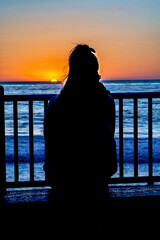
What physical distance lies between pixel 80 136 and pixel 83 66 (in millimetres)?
422

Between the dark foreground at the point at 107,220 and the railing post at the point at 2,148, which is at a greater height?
the railing post at the point at 2,148

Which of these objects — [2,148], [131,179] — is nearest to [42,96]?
[2,148]

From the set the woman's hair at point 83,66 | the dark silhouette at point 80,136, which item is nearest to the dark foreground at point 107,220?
the dark silhouette at point 80,136

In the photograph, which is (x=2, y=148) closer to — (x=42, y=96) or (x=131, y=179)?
(x=42, y=96)

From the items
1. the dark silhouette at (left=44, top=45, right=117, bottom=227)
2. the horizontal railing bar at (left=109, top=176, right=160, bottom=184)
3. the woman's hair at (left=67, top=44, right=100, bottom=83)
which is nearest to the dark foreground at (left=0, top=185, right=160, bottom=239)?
the horizontal railing bar at (left=109, top=176, right=160, bottom=184)

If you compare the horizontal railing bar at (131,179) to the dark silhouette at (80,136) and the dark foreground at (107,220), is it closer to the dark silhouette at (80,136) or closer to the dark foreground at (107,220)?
the dark foreground at (107,220)

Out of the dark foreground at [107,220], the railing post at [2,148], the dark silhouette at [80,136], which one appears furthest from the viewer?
the railing post at [2,148]

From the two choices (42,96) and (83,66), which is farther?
(42,96)

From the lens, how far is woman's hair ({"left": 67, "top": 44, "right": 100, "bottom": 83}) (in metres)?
2.12

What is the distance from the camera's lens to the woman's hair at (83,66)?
212cm

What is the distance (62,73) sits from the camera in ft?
7.73

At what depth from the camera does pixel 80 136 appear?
2.13 m

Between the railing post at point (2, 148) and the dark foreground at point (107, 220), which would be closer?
the dark foreground at point (107, 220)

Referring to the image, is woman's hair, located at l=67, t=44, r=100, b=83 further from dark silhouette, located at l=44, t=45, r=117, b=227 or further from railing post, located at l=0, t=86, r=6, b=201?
railing post, located at l=0, t=86, r=6, b=201
